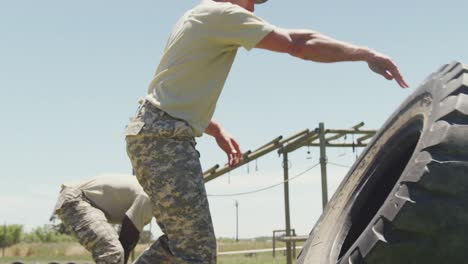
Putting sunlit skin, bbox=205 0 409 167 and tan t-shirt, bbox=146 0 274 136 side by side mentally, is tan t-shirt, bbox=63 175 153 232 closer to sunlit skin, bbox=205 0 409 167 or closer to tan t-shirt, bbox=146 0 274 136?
tan t-shirt, bbox=146 0 274 136

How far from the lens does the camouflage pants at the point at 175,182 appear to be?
3.09 meters

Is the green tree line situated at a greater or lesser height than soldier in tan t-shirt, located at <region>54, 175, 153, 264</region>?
Answer: lesser

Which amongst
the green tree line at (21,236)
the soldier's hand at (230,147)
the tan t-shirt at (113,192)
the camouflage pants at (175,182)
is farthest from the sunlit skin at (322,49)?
the green tree line at (21,236)

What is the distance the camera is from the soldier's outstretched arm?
278cm

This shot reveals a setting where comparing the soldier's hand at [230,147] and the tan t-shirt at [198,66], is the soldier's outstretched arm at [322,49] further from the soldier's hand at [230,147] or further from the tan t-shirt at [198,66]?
the soldier's hand at [230,147]

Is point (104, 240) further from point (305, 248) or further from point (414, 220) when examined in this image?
point (414, 220)

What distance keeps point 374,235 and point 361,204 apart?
1139 millimetres

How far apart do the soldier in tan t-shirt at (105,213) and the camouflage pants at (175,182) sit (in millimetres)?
2063

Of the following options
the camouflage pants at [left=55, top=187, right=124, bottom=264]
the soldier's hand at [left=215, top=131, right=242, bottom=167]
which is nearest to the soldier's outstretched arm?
the soldier's hand at [left=215, top=131, right=242, bottom=167]

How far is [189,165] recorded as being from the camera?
3137 millimetres

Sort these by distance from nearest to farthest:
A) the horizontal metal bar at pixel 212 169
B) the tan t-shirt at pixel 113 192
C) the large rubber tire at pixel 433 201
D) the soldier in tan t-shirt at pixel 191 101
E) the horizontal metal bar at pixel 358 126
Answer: the large rubber tire at pixel 433 201 < the soldier in tan t-shirt at pixel 191 101 < the tan t-shirt at pixel 113 192 < the horizontal metal bar at pixel 358 126 < the horizontal metal bar at pixel 212 169

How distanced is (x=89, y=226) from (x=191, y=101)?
2.42 meters

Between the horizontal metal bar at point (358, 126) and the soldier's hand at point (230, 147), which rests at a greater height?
the soldier's hand at point (230, 147)

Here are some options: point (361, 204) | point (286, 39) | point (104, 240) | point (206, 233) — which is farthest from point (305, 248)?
point (104, 240)
